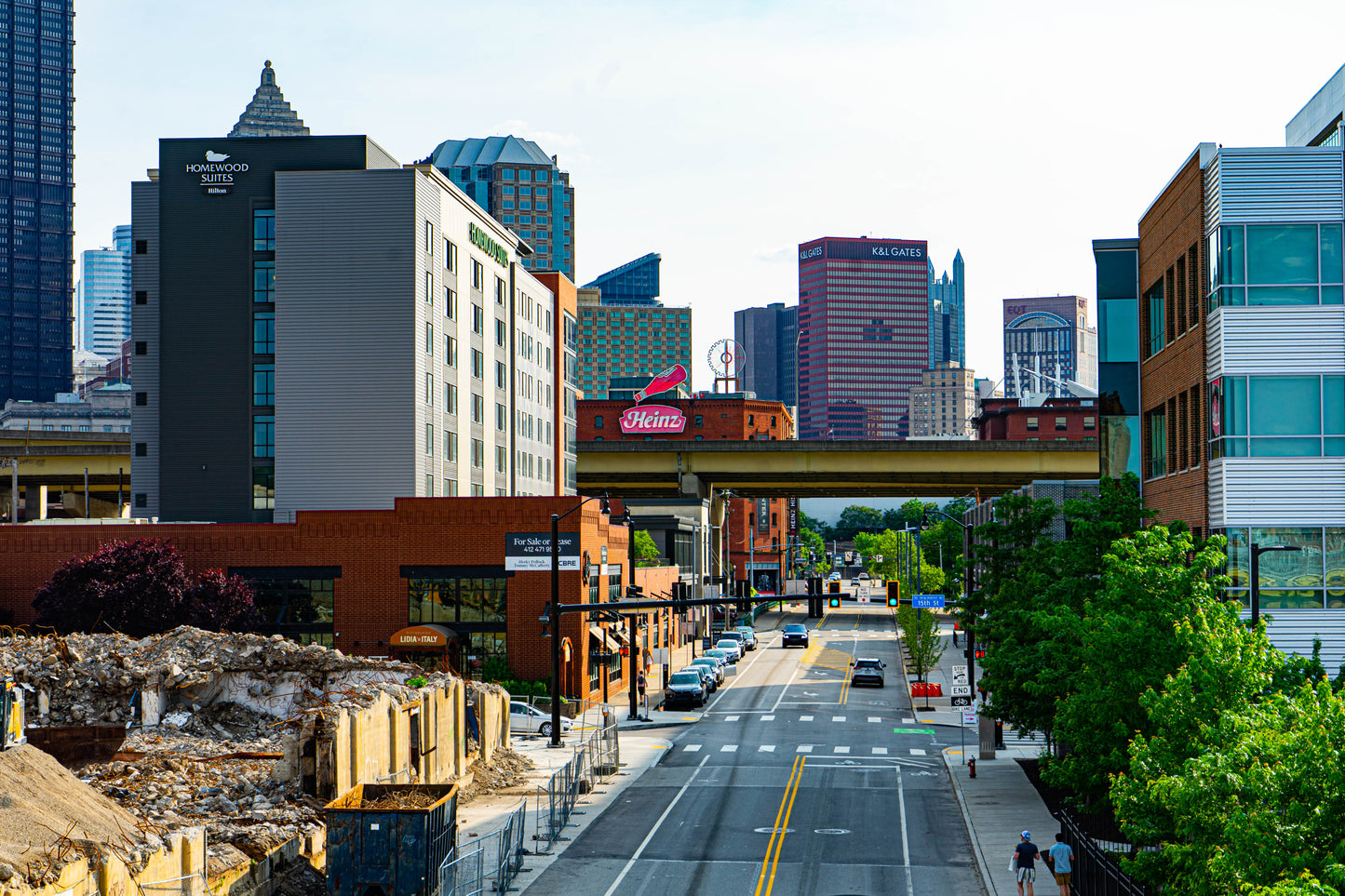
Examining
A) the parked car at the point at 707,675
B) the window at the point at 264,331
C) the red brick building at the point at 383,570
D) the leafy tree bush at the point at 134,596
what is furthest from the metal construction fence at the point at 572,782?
the window at the point at 264,331

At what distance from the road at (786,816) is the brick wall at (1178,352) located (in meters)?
11.6

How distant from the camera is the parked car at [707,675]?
67.4 metres

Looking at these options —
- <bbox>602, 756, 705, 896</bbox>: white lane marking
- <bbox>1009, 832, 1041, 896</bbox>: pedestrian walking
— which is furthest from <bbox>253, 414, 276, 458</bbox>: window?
<bbox>1009, 832, 1041, 896</bbox>: pedestrian walking

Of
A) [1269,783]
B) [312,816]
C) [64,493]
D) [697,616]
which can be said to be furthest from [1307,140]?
[64,493]

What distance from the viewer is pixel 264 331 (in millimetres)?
70750

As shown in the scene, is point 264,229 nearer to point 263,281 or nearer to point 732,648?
point 263,281

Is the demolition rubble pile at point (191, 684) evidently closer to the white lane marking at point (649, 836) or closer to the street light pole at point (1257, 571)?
the white lane marking at point (649, 836)

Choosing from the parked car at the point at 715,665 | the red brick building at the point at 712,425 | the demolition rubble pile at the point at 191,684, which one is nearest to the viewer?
the demolition rubble pile at the point at 191,684

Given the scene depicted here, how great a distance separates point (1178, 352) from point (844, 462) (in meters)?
64.3

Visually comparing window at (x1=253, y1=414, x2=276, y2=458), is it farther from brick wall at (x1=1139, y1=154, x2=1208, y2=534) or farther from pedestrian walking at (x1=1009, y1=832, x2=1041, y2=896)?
pedestrian walking at (x1=1009, y1=832, x2=1041, y2=896)

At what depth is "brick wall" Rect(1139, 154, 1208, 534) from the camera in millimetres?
36219

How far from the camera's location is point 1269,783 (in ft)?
49.2

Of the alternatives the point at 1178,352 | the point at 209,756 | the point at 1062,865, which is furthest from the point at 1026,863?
the point at 209,756

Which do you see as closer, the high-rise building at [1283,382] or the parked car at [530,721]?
the high-rise building at [1283,382]
